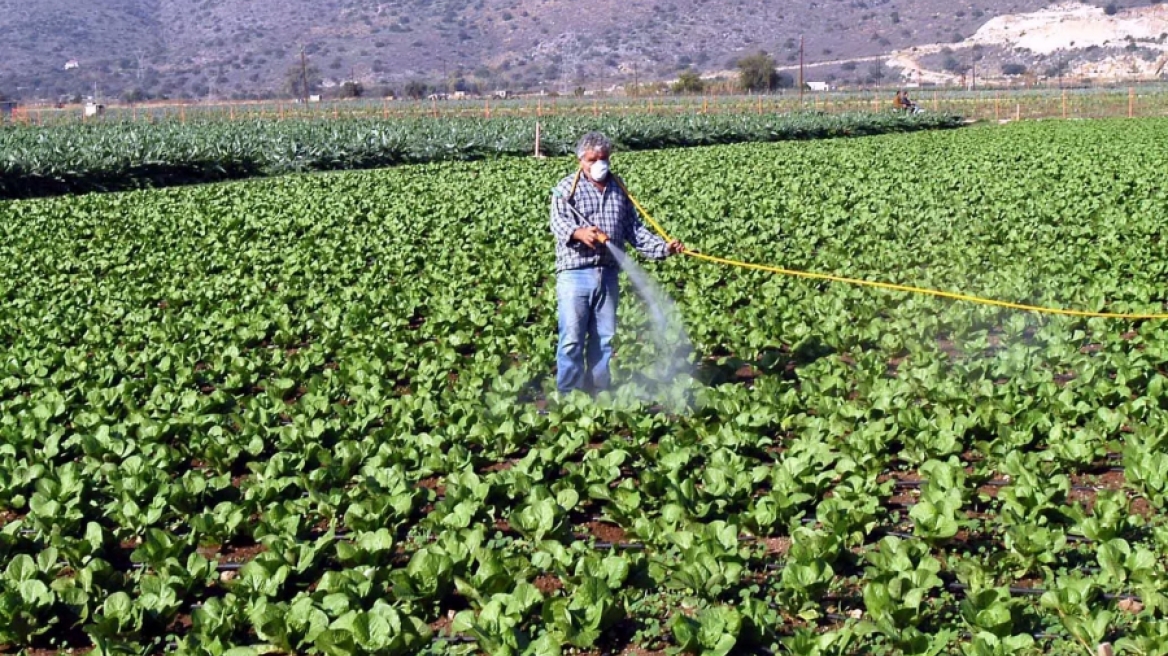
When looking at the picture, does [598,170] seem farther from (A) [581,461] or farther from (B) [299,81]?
(B) [299,81]

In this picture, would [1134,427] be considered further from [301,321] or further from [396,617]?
[301,321]

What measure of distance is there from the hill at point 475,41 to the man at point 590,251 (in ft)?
422

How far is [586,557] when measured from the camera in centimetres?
544

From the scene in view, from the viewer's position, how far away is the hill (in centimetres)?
14412

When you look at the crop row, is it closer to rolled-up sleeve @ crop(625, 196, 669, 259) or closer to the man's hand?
rolled-up sleeve @ crop(625, 196, 669, 259)

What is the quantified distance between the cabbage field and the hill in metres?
126

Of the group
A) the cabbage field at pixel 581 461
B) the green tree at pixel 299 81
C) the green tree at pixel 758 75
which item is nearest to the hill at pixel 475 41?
the green tree at pixel 299 81

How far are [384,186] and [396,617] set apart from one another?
19.2 m

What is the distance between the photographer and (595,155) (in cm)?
785

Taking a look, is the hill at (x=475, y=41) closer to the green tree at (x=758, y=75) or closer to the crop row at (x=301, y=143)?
the green tree at (x=758, y=75)

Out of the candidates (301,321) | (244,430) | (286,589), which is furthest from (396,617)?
(301,321)

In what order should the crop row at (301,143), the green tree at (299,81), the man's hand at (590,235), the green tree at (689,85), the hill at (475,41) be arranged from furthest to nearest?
1. the hill at (475,41)
2. the green tree at (299,81)
3. the green tree at (689,85)
4. the crop row at (301,143)
5. the man's hand at (590,235)

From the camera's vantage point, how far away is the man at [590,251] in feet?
25.9

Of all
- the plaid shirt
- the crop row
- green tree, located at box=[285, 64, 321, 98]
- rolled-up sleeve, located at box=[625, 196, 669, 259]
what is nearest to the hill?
green tree, located at box=[285, 64, 321, 98]
